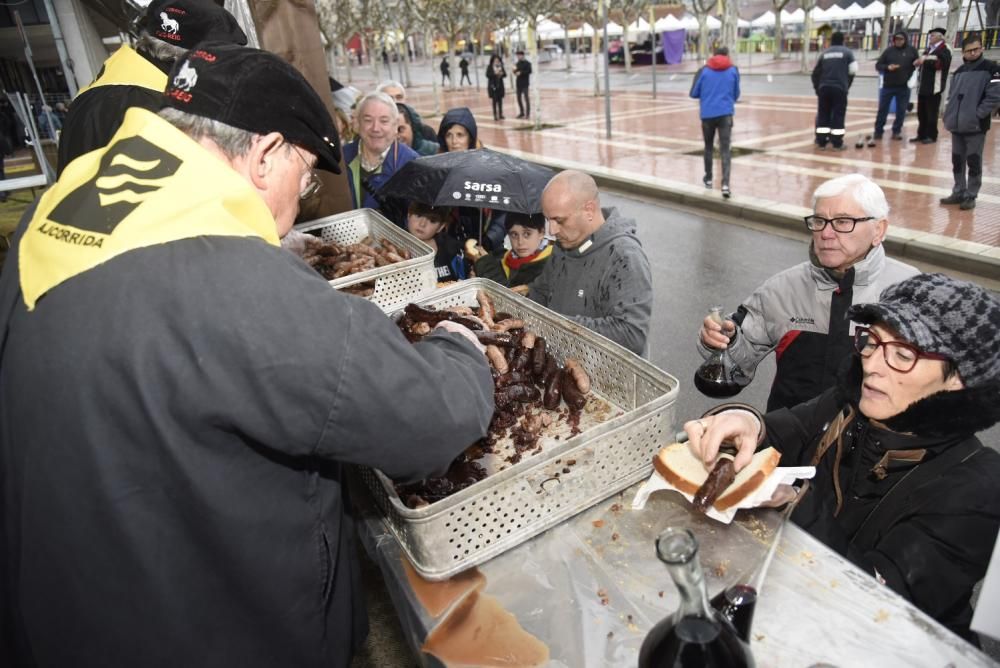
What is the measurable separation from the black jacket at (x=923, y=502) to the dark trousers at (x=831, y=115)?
13.3 meters

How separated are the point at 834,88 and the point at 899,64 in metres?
1.64

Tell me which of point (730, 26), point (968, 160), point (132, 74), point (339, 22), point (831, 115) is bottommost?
point (968, 160)

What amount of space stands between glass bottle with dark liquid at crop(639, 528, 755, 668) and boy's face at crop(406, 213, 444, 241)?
3784 millimetres

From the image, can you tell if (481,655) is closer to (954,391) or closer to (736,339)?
(954,391)

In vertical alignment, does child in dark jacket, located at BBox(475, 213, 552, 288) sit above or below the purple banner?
below

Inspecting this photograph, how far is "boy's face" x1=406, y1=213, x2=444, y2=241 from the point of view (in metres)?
4.66

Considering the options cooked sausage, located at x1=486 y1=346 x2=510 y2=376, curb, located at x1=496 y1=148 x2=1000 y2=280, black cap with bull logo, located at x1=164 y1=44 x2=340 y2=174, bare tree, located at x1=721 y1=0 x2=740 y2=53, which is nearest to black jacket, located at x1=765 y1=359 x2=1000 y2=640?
cooked sausage, located at x1=486 y1=346 x2=510 y2=376

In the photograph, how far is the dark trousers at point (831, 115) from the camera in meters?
13.1

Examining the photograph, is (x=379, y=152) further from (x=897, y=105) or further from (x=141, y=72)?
(x=897, y=105)

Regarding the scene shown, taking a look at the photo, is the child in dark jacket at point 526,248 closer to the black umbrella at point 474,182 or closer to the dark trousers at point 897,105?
the black umbrella at point 474,182

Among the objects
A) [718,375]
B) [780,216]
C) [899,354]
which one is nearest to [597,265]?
[718,375]

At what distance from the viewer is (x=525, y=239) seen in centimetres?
425

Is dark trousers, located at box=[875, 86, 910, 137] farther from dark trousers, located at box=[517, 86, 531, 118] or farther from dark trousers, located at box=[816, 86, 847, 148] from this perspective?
dark trousers, located at box=[517, 86, 531, 118]

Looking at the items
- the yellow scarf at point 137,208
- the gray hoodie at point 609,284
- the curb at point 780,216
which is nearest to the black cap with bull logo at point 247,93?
the yellow scarf at point 137,208
